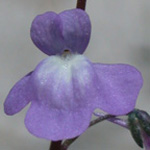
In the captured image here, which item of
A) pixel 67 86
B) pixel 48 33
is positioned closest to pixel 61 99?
pixel 67 86

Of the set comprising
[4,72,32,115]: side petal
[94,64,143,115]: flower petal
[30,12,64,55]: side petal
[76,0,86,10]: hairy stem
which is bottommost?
[4,72,32,115]: side petal

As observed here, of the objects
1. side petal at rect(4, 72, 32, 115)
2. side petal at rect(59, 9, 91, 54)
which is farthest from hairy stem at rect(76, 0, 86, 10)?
side petal at rect(4, 72, 32, 115)

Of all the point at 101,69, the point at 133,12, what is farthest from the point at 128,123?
the point at 133,12

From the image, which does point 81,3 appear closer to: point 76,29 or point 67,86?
point 76,29

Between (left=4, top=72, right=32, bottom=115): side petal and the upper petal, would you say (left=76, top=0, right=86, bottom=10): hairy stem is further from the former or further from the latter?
(left=4, top=72, right=32, bottom=115): side petal

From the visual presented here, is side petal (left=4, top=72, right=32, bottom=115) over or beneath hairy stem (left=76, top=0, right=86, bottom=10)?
beneath

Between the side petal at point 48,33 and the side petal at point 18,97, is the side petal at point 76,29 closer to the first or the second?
the side petal at point 48,33

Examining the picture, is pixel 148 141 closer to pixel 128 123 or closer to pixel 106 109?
pixel 128 123

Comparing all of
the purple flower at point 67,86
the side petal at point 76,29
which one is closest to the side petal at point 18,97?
the purple flower at point 67,86
